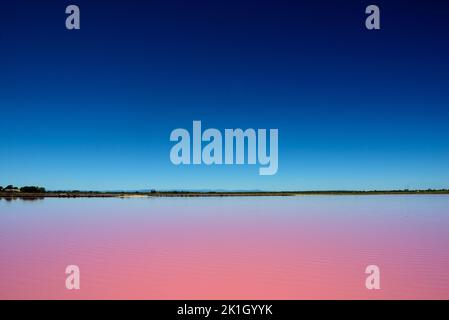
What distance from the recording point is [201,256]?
471 inches

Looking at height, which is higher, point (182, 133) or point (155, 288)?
point (182, 133)

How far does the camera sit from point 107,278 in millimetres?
9586

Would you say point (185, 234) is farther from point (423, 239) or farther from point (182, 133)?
point (423, 239)

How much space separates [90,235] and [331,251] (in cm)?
940

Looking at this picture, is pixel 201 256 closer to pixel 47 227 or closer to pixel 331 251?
pixel 331 251
